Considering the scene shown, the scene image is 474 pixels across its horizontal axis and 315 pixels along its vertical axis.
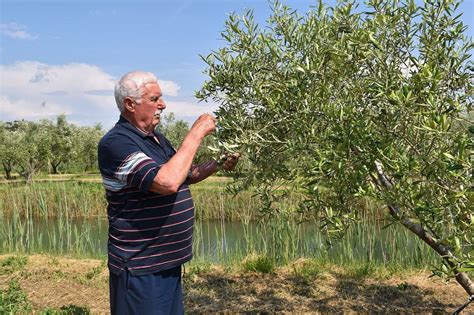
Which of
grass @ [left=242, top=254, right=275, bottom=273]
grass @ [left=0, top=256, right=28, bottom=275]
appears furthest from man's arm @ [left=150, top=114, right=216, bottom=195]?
grass @ [left=0, top=256, right=28, bottom=275]

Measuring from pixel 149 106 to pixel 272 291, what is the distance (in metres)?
3.47

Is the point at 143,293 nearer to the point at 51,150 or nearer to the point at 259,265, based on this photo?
the point at 259,265

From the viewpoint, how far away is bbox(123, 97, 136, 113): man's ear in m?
2.73

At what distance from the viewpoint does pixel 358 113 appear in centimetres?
261

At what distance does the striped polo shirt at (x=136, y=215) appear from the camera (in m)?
2.62

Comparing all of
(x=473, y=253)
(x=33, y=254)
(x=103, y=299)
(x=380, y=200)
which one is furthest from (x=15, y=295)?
(x=473, y=253)

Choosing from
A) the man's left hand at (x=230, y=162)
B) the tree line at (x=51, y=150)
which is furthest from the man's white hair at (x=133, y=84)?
the tree line at (x=51, y=150)

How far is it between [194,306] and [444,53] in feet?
12.4

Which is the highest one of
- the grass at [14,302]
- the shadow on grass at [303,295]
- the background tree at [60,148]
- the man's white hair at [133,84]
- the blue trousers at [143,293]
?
the background tree at [60,148]

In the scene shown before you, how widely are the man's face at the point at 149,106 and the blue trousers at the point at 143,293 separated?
925 mm

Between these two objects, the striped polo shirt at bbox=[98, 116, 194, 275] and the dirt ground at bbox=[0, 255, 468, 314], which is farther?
the dirt ground at bbox=[0, 255, 468, 314]

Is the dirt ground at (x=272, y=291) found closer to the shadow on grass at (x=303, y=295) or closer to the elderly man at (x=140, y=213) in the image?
the shadow on grass at (x=303, y=295)

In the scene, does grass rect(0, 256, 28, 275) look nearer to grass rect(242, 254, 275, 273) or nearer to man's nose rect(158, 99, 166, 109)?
grass rect(242, 254, 275, 273)

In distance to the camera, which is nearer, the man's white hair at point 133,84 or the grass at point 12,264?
the man's white hair at point 133,84
